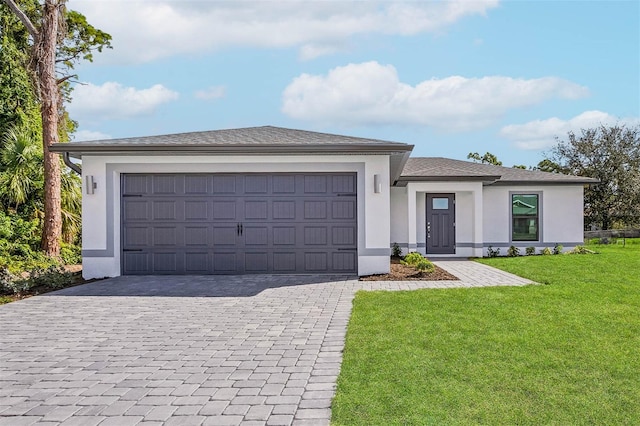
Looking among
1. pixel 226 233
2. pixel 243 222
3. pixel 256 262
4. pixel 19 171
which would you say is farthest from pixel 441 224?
pixel 19 171

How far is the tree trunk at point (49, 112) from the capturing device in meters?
15.4

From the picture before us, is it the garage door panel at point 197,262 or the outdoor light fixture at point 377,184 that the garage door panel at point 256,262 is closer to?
the garage door panel at point 197,262

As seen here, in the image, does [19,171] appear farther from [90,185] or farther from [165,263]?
[165,263]

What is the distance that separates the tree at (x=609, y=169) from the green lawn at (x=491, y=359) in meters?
22.9

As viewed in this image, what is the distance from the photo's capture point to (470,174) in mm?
16844

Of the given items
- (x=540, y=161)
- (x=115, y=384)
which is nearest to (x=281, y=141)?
(x=115, y=384)

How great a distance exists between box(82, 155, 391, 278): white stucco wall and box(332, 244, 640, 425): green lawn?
107 inches

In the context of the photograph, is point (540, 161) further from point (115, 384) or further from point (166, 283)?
point (115, 384)

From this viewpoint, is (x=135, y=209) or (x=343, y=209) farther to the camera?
(x=135, y=209)

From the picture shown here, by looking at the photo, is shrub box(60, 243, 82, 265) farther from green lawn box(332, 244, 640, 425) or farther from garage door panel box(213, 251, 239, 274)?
green lawn box(332, 244, 640, 425)

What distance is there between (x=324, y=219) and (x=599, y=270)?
267 inches

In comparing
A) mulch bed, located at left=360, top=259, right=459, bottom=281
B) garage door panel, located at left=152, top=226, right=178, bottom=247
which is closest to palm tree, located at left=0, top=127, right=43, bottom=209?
garage door panel, located at left=152, top=226, right=178, bottom=247

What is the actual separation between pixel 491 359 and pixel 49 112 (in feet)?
49.0

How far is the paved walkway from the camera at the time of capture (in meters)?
3.85
